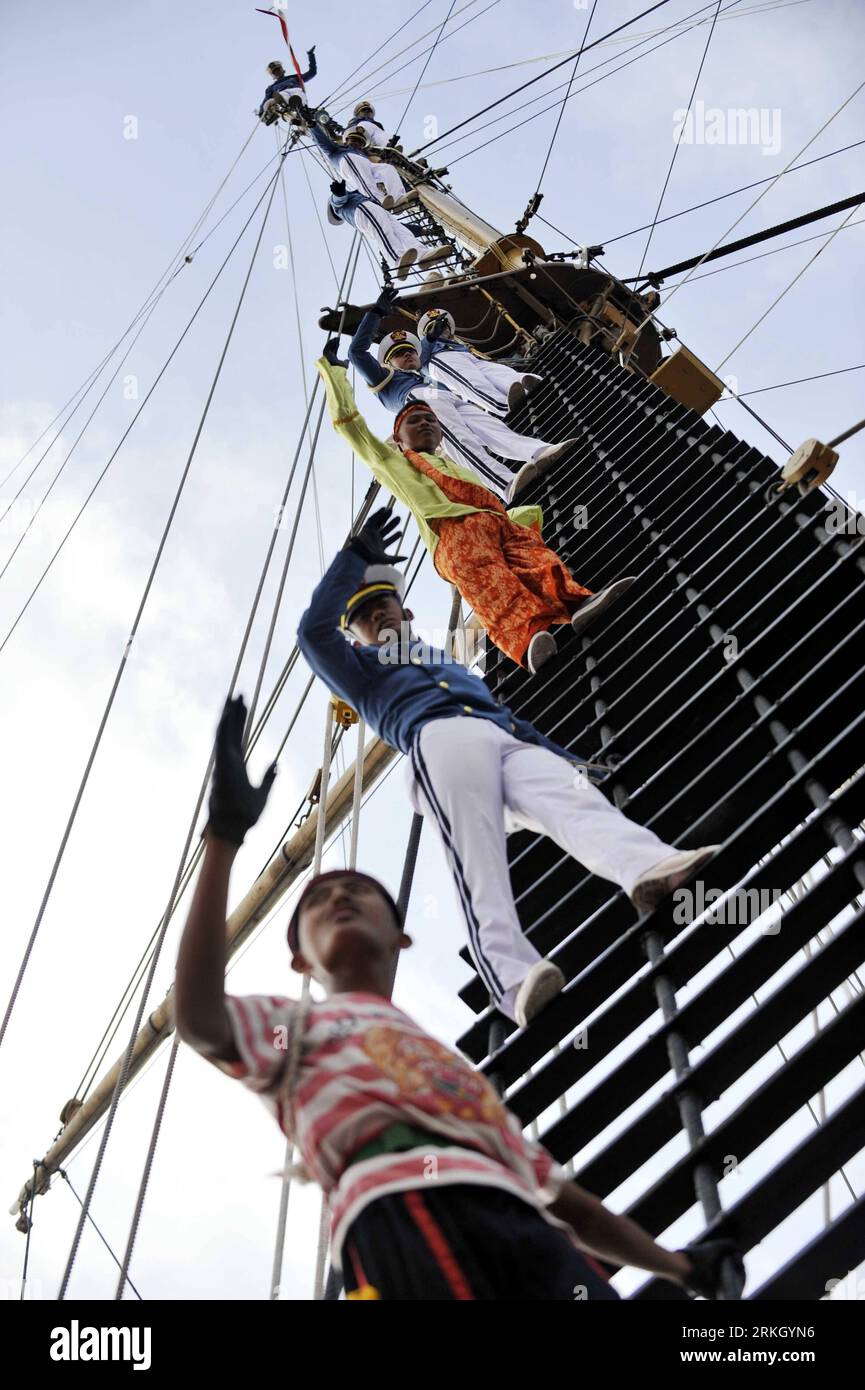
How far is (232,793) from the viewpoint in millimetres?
1619

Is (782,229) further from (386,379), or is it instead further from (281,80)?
(281,80)

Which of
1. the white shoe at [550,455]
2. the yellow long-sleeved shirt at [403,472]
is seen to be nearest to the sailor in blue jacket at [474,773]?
the yellow long-sleeved shirt at [403,472]

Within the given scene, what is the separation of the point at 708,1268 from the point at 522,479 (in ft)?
13.7

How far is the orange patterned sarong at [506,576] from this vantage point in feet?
13.8

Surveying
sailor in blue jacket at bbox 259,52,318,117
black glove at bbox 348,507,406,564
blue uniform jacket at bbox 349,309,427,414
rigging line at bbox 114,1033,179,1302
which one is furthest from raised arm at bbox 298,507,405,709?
sailor in blue jacket at bbox 259,52,318,117

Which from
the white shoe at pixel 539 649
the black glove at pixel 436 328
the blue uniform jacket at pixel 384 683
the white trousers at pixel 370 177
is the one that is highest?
the white trousers at pixel 370 177

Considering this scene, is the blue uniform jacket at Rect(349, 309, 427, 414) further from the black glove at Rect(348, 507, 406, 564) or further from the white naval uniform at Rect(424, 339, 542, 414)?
the black glove at Rect(348, 507, 406, 564)

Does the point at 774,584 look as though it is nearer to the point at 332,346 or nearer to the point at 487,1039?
the point at 487,1039

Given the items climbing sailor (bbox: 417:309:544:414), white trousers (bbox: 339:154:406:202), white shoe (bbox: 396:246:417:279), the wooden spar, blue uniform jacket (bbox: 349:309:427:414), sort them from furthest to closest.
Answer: white trousers (bbox: 339:154:406:202), white shoe (bbox: 396:246:417:279), climbing sailor (bbox: 417:309:544:414), the wooden spar, blue uniform jacket (bbox: 349:309:427:414)

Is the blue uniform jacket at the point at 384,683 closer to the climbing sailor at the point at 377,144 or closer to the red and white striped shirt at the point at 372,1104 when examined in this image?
the red and white striped shirt at the point at 372,1104

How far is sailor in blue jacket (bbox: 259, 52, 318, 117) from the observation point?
13.6m

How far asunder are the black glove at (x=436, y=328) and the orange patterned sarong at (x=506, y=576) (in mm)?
2526

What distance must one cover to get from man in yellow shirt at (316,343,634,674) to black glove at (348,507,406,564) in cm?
87

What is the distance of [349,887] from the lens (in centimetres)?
181
